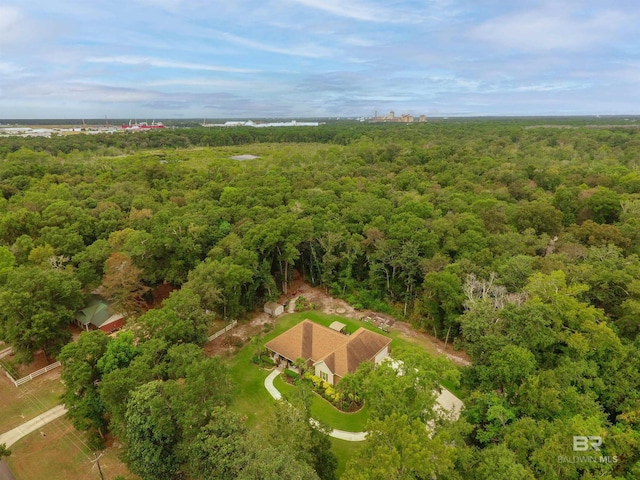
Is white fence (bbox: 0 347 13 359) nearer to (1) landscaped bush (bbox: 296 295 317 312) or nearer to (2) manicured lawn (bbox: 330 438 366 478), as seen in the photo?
(1) landscaped bush (bbox: 296 295 317 312)

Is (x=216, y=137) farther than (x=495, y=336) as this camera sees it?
Yes

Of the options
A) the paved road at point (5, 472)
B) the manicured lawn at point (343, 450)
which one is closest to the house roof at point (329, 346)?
the manicured lawn at point (343, 450)

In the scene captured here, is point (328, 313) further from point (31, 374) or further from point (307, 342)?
point (31, 374)

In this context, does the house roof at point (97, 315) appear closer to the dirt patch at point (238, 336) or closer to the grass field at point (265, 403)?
the dirt patch at point (238, 336)

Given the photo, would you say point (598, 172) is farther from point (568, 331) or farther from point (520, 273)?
point (568, 331)

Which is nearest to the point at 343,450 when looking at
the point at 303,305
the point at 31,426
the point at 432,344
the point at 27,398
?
the point at 432,344

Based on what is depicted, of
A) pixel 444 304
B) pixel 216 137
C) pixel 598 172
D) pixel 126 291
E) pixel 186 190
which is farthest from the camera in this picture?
pixel 216 137

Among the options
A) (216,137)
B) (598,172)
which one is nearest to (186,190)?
(598,172)
